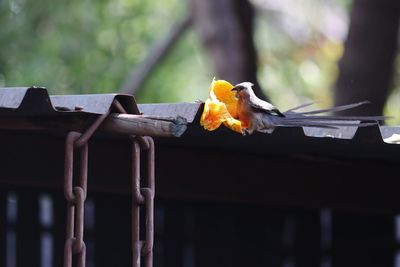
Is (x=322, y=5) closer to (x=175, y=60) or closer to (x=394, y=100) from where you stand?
(x=394, y=100)

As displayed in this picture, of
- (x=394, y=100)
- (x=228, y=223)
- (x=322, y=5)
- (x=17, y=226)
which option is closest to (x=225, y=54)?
(x=228, y=223)

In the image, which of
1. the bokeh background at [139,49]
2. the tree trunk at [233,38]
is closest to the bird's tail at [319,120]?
the bokeh background at [139,49]

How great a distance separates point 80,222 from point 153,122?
44 centimetres

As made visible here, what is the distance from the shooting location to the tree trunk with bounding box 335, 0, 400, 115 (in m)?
8.93

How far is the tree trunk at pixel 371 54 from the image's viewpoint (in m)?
8.93

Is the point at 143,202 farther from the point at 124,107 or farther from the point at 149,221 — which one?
the point at 124,107

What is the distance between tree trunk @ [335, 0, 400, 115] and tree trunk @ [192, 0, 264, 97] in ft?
3.39

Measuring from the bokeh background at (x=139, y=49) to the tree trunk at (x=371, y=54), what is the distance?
0.06 m

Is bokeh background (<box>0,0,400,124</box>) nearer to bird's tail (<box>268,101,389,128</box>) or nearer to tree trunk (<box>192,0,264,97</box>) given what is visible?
tree trunk (<box>192,0,264,97</box>)

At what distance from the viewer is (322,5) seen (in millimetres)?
22656

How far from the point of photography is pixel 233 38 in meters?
9.75

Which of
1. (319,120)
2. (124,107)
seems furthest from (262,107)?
(124,107)

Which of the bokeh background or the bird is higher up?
the bokeh background

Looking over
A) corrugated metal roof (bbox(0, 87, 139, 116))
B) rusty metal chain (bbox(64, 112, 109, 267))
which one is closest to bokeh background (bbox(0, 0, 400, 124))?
corrugated metal roof (bbox(0, 87, 139, 116))
